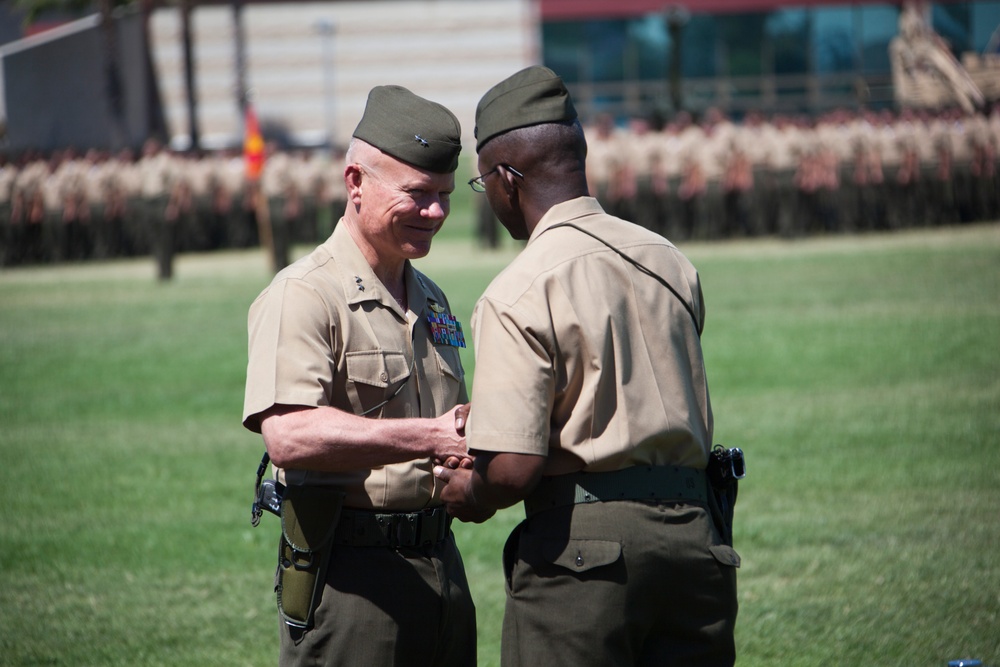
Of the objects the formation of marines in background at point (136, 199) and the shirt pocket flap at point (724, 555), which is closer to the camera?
the shirt pocket flap at point (724, 555)

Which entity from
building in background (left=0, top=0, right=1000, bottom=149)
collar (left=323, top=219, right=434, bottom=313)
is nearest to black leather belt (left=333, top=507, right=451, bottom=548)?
collar (left=323, top=219, right=434, bottom=313)

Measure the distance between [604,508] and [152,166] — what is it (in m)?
22.2

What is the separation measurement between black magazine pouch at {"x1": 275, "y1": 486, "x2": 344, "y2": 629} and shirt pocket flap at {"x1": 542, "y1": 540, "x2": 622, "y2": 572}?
2.04 ft

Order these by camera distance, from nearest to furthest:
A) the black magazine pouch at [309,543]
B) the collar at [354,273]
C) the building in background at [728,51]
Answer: the black magazine pouch at [309,543], the collar at [354,273], the building in background at [728,51]

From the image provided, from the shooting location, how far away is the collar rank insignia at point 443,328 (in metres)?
3.29

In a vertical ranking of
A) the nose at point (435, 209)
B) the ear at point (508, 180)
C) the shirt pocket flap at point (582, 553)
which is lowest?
the shirt pocket flap at point (582, 553)

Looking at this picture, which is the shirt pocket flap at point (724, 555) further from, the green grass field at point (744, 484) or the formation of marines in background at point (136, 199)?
the formation of marines in background at point (136, 199)

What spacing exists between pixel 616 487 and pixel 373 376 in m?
0.75

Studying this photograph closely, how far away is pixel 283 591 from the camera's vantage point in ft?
9.89

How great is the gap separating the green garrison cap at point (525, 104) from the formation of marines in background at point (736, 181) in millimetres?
19067

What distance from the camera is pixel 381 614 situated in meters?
2.99

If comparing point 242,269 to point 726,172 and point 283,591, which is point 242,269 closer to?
point 726,172

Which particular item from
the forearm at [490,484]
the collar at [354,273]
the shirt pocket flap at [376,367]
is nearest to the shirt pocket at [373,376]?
the shirt pocket flap at [376,367]

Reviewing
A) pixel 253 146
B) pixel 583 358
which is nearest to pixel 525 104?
pixel 583 358
